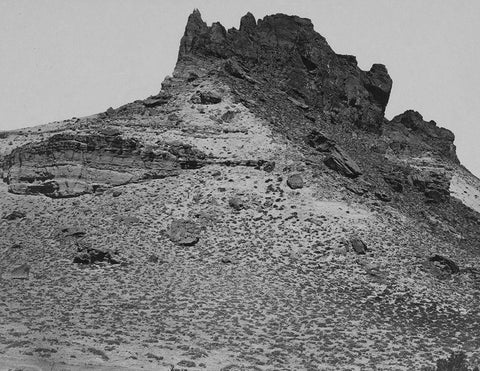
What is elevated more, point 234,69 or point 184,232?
point 234,69

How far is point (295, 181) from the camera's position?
41.8 meters

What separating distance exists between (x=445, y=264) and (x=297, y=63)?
3055 cm

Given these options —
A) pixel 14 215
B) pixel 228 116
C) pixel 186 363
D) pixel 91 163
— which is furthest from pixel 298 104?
pixel 186 363

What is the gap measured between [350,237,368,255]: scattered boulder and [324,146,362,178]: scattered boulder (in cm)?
928

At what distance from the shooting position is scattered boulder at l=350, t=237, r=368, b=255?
3628 centimetres

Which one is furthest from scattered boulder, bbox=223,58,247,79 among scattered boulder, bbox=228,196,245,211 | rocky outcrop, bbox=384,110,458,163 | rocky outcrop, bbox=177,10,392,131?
scattered boulder, bbox=228,196,245,211

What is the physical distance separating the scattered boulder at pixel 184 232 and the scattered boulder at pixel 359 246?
33.2 feet

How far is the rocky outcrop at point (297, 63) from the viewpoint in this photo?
58.5 m

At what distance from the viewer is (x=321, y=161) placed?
45.3 m

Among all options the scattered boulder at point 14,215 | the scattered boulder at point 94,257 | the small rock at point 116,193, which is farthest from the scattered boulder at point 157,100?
the scattered boulder at point 94,257

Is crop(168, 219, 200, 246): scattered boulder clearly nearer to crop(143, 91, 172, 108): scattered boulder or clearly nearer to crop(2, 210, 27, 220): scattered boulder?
crop(2, 210, 27, 220): scattered boulder

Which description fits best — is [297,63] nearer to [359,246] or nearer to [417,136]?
[417,136]

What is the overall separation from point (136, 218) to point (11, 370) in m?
19.2

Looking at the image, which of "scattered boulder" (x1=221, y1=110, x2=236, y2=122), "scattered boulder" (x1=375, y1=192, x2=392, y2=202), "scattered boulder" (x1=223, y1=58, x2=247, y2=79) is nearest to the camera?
"scattered boulder" (x1=375, y1=192, x2=392, y2=202)
